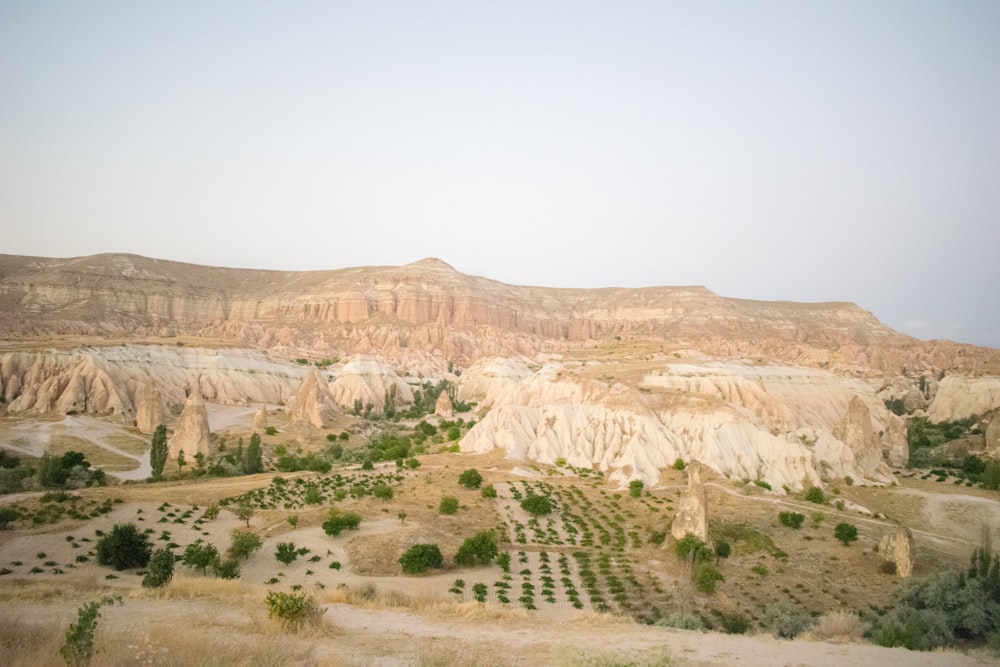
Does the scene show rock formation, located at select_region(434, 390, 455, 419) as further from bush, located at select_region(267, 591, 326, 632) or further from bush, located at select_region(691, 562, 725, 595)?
bush, located at select_region(267, 591, 326, 632)

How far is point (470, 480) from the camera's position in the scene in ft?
116

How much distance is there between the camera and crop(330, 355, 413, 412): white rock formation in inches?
3049

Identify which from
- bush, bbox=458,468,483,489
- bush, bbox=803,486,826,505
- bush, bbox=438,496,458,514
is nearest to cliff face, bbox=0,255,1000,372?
bush, bbox=803,486,826,505

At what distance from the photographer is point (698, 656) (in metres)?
12.1

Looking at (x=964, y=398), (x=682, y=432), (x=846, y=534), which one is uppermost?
(x=964, y=398)

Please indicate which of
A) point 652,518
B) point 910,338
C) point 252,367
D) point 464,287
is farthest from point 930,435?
point 464,287

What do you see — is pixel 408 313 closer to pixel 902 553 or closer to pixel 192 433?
pixel 192 433

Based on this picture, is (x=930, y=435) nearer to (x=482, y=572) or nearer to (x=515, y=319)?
(x=482, y=572)

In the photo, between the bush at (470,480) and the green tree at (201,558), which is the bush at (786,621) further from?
the bush at (470,480)

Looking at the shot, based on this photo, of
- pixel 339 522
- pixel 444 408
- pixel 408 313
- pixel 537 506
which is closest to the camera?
pixel 339 522

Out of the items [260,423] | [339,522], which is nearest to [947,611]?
[339,522]

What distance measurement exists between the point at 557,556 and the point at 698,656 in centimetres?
1422

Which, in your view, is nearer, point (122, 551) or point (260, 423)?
point (122, 551)

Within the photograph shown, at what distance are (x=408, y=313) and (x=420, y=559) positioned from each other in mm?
112415
